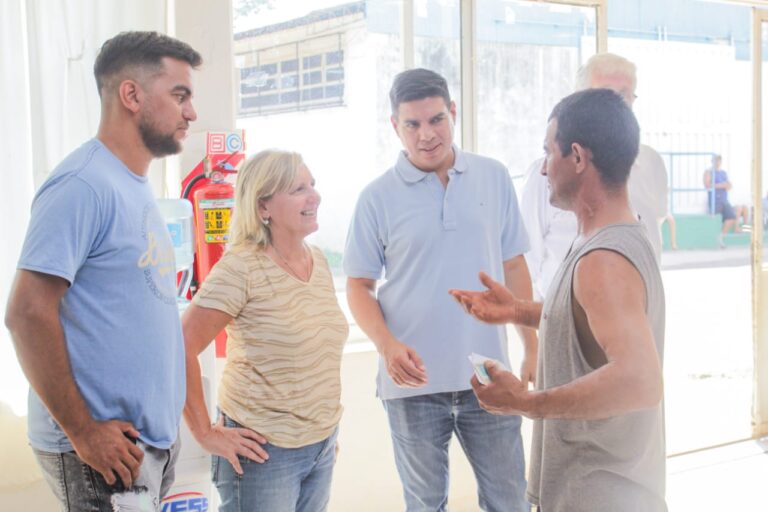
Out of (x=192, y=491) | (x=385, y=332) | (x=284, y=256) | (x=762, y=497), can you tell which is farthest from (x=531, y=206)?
(x=762, y=497)

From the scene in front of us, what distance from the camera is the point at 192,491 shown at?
7.70 ft

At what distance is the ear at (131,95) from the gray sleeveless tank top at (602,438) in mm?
955

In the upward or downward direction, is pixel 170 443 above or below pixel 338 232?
below

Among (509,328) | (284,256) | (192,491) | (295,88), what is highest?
(295,88)

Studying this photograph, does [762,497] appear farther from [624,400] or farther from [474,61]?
[624,400]

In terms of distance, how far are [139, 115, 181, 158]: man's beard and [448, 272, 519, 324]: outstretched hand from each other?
74 centimetres

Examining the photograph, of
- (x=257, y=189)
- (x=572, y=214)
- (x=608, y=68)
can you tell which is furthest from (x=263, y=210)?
(x=608, y=68)

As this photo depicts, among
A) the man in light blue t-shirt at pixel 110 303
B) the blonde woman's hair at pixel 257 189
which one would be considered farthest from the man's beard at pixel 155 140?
the blonde woman's hair at pixel 257 189

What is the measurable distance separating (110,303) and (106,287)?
0.11 feet

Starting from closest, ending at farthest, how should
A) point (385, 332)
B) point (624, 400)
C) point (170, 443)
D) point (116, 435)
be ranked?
point (624, 400), point (116, 435), point (170, 443), point (385, 332)

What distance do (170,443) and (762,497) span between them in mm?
3020

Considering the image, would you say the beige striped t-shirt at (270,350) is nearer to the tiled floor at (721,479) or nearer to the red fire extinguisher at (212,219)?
the red fire extinguisher at (212,219)

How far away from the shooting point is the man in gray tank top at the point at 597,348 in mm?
1319

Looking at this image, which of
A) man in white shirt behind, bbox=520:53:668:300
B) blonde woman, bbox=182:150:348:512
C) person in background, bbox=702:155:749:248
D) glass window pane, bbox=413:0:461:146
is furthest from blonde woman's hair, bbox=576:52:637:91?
person in background, bbox=702:155:749:248
